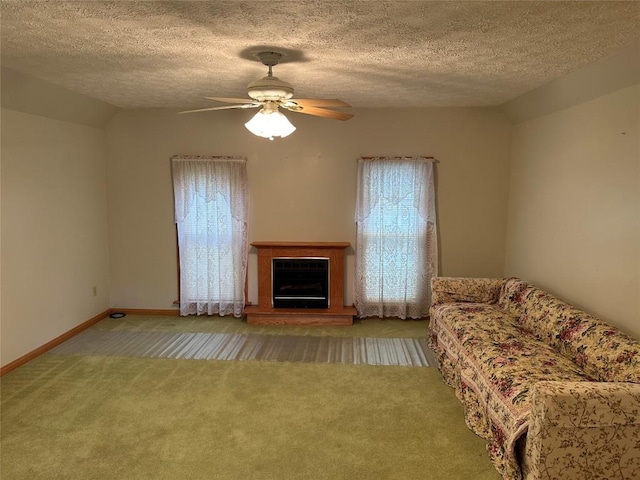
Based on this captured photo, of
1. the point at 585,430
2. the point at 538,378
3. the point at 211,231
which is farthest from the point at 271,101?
the point at 211,231

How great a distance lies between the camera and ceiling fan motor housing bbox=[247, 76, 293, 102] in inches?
108

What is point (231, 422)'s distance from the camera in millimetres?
3111

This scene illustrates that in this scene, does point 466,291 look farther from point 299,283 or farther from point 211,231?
point 211,231

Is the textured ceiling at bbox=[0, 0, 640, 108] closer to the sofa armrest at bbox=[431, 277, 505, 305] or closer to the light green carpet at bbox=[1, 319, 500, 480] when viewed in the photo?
the sofa armrest at bbox=[431, 277, 505, 305]

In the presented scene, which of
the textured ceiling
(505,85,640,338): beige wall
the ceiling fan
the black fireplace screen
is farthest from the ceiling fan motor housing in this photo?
the black fireplace screen

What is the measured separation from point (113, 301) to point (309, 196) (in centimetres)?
281

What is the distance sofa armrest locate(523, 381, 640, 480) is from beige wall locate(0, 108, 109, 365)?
4148 mm

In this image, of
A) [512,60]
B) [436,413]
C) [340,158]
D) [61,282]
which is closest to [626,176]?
[512,60]

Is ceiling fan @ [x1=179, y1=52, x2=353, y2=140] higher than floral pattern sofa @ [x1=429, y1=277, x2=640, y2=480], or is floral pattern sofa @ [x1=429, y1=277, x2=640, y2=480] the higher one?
ceiling fan @ [x1=179, y1=52, x2=353, y2=140]

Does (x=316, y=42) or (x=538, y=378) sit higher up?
(x=316, y=42)

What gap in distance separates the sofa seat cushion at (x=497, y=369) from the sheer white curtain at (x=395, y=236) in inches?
54.5

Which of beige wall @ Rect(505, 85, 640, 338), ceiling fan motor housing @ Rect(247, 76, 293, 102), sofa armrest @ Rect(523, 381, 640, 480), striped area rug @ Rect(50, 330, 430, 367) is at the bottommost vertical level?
striped area rug @ Rect(50, 330, 430, 367)

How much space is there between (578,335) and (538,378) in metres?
0.63

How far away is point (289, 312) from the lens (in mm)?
5301
